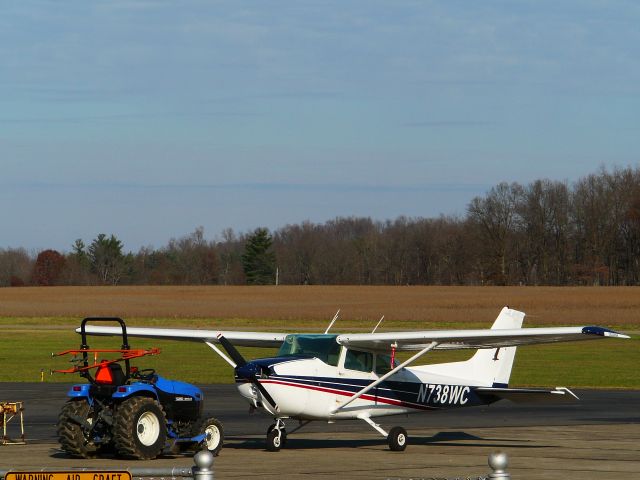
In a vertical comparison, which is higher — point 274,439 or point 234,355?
point 234,355

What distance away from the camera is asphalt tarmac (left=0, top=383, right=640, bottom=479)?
48.4ft

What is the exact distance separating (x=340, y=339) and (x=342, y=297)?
3432 inches

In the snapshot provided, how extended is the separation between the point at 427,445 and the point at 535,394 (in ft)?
6.16

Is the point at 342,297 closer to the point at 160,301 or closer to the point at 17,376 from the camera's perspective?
the point at 160,301

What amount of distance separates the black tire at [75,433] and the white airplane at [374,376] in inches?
88.2

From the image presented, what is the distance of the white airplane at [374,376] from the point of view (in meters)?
16.6

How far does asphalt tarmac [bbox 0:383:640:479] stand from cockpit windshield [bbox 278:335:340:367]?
1406 millimetres

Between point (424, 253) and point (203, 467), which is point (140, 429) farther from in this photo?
point (424, 253)

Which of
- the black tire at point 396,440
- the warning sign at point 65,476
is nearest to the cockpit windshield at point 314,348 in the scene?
the black tire at point 396,440

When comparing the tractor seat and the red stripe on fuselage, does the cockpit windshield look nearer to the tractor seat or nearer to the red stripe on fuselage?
the red stripe on fuselage

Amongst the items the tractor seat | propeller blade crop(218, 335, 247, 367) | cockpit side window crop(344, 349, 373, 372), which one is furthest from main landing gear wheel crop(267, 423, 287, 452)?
the tractor seat

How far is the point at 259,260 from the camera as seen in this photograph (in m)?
152

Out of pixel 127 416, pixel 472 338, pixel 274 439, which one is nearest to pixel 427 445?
pixel 472 338

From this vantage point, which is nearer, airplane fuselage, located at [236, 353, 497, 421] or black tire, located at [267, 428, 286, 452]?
airplane fuselage, located at [236, 353, 497, 421]
